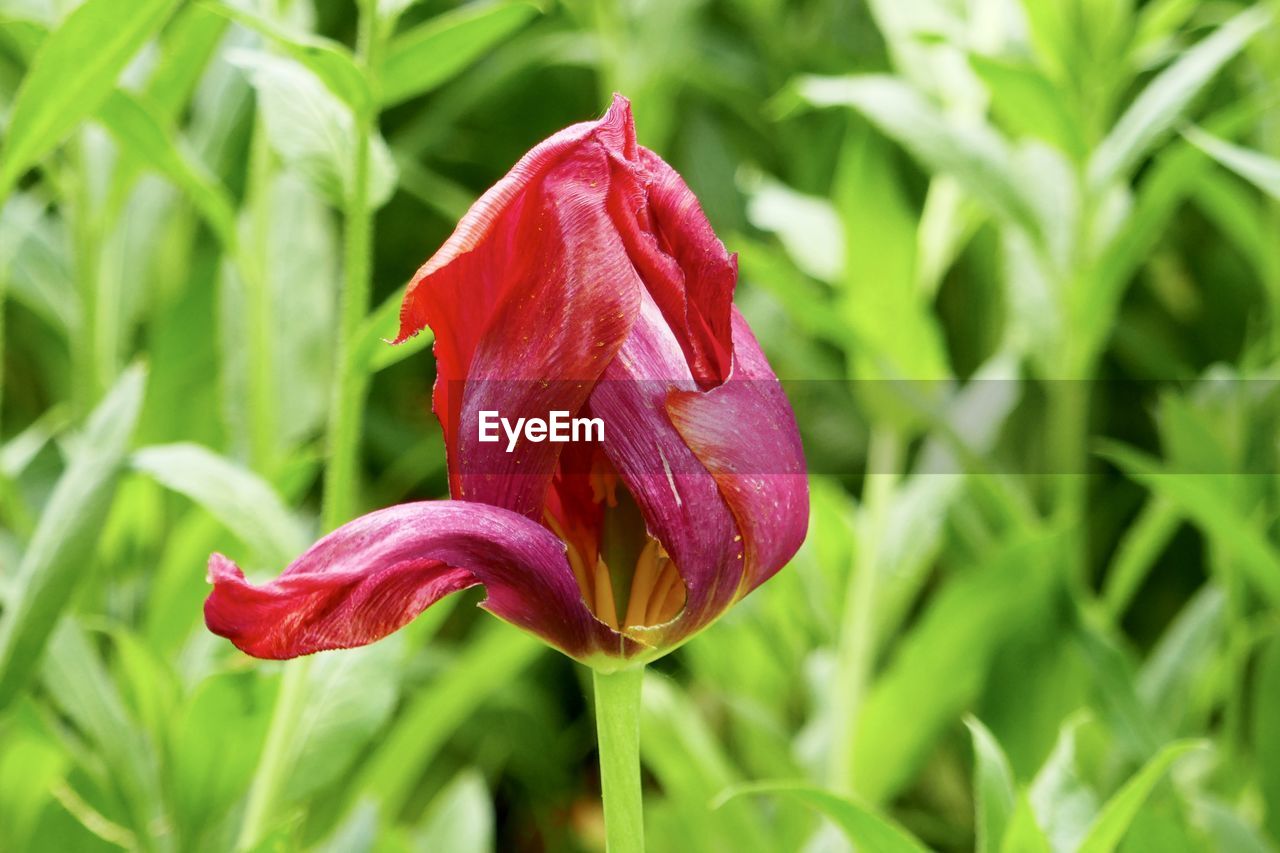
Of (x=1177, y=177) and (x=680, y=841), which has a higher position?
(x=1177, y=177)

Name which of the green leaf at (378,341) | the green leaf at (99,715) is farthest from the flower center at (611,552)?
the green leaf at (99,715)

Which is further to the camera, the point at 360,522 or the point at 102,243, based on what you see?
the point at 102,243

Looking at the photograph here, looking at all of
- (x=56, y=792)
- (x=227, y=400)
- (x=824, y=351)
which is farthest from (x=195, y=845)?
(x=824, y=351)

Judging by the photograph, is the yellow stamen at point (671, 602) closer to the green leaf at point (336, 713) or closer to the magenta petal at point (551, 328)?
the magenta petal at point (551, 328)

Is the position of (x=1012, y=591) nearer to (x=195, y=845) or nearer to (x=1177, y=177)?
(x=1177, y=177)

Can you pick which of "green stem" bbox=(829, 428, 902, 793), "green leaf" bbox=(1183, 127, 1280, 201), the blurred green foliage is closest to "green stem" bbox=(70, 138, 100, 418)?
the blurred green foliage

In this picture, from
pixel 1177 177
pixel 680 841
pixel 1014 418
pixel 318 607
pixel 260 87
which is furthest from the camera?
pixel 1014 418

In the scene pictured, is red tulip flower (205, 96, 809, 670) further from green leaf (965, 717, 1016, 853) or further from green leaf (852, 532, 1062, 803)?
green leaf (852, 532, 1062, 803)
